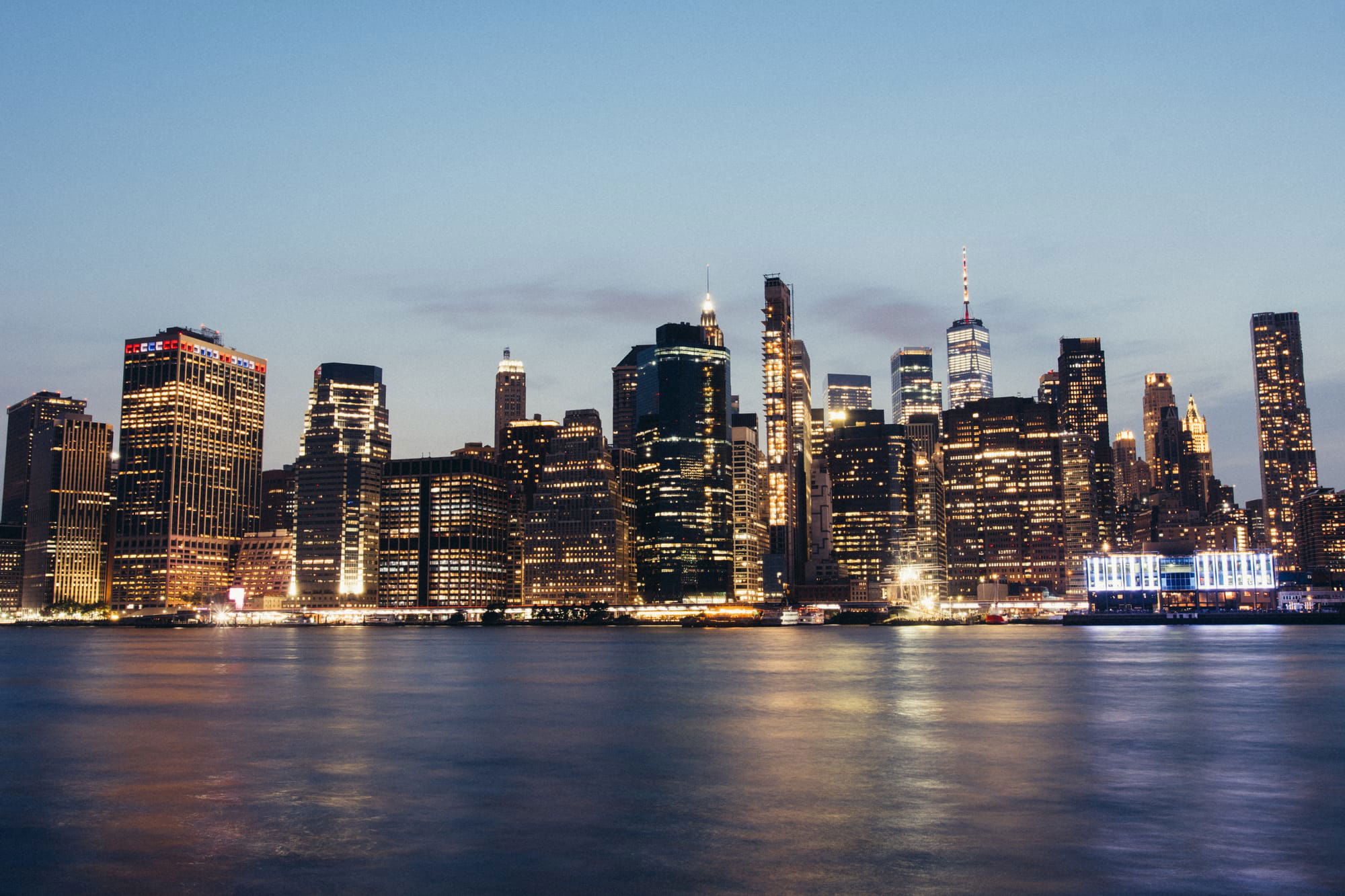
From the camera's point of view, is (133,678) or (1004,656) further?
(1004,656)

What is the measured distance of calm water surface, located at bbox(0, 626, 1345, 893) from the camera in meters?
27.9

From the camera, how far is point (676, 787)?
132 ft

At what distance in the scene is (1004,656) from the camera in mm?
132500

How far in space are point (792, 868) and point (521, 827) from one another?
8.87 metres

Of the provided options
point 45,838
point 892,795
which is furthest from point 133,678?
point 892,795

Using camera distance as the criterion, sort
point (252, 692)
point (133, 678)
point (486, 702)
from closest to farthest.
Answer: point (486, 702), point (252, 692), point (133, 678)

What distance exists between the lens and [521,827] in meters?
Result: 33.3

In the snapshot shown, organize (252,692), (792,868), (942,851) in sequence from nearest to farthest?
(792,868), (942,851), (252,692)

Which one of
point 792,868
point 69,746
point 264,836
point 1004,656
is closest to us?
point 792,868

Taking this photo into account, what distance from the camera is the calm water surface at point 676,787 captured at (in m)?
27.9

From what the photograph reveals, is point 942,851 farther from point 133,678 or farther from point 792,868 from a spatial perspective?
point 133,678

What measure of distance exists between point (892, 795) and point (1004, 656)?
99.6 metres

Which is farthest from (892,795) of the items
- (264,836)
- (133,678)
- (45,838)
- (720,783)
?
(133,678)

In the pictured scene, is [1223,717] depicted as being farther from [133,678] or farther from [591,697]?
[133,678]
